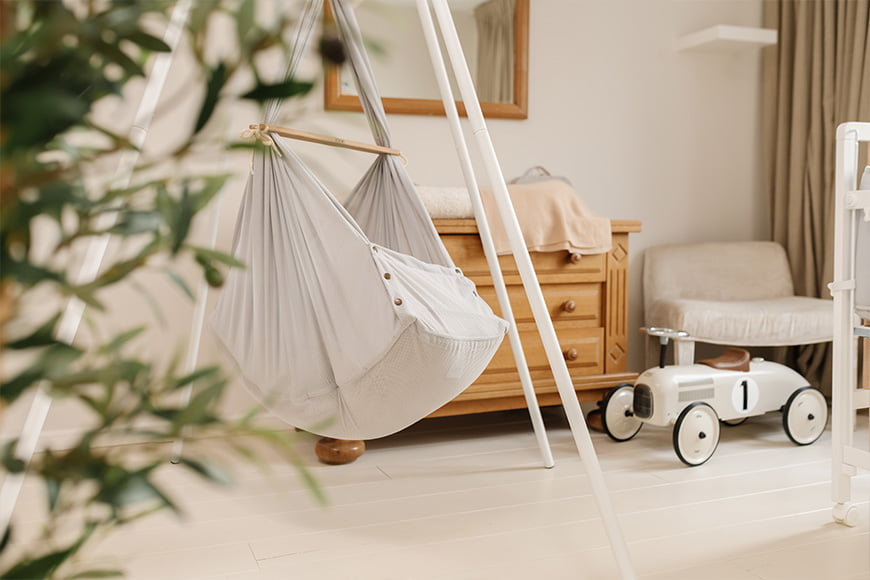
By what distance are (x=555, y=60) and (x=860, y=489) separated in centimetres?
180

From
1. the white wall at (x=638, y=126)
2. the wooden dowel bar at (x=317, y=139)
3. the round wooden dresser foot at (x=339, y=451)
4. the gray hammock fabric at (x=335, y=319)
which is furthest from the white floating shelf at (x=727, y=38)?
the round wooden dresser foot at (x=339, y=451)

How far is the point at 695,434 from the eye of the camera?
2.24 m

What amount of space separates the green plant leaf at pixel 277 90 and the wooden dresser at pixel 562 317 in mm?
Result: 2030

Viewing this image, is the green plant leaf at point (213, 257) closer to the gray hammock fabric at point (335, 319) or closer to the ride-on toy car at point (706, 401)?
the gray hammock fabric at point (335, 319)

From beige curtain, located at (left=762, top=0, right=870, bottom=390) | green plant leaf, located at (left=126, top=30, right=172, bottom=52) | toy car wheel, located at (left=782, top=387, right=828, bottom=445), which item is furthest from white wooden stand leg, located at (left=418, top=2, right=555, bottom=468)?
beige curtain, located at (left=762, top=0, right=870, bottom=390)

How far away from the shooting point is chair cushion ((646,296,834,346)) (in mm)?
2652

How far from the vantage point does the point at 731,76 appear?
10.8 ft

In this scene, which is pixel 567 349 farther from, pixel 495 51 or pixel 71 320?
pixel 71 320

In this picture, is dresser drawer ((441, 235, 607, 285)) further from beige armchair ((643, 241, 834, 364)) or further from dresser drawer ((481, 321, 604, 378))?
beige armchair ((643, 241, 834, 364))

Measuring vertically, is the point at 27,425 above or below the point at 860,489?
above

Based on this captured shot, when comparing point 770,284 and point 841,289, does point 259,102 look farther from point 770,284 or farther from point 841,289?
point 770,284

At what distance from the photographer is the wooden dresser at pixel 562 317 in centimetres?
244

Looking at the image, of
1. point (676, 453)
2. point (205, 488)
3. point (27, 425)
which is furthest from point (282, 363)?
point (676, 453)

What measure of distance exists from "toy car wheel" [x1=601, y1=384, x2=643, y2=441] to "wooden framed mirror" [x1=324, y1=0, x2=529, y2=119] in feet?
3.57
